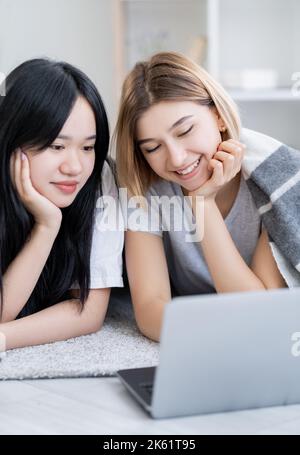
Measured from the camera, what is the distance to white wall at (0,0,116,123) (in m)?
2.60

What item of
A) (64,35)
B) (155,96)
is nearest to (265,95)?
(64,35)

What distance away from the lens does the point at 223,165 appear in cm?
130

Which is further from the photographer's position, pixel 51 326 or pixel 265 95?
pixel 265 95

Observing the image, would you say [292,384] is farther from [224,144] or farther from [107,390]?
[224,144]

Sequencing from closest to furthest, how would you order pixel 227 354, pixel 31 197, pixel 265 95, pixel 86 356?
pixel 227 354 → pixel 86 356 → pixel 31 197 → pixel 265 95

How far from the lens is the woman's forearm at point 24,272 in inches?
49.2

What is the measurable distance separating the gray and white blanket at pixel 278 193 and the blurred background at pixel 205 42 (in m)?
1.49

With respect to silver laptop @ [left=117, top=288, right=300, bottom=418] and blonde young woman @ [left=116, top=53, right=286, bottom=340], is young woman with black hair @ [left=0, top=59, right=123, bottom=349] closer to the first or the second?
blonde young woman @ [left=116, top=53, right=286, bottom=340]

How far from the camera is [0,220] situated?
1.28m

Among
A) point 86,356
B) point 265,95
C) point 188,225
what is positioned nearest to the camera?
point 86,356

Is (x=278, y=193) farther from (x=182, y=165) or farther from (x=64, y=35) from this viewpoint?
(x=64, y=35)

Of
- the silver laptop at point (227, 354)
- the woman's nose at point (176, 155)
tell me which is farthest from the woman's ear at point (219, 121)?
the silver laptop at point (227, 354)

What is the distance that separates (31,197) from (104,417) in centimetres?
48
